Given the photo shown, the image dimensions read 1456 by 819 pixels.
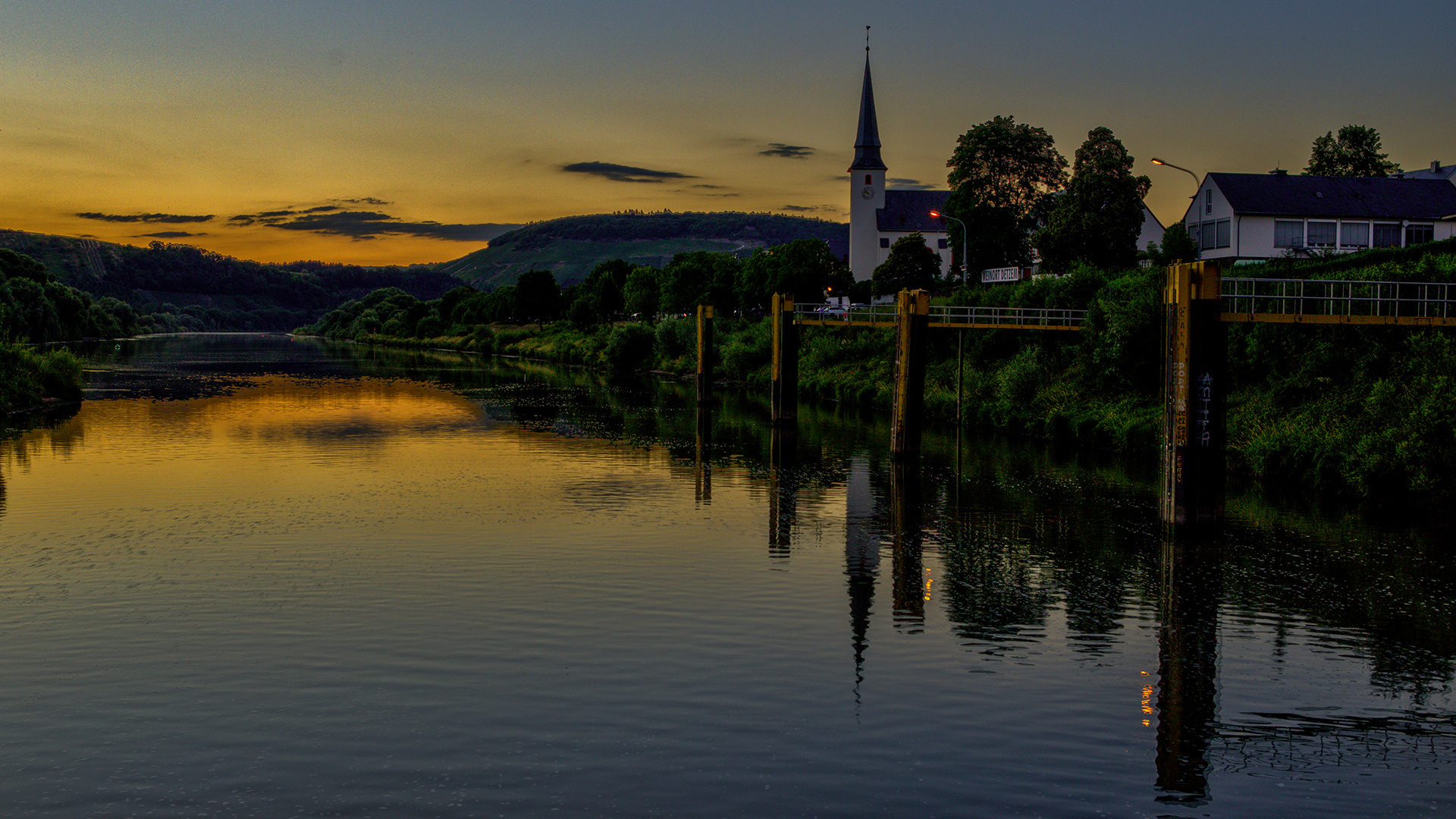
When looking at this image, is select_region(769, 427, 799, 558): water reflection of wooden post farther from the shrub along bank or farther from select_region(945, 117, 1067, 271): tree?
select_region(945, 117, 1067, 271): tree

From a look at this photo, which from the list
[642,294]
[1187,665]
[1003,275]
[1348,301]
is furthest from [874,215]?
[1187,665]

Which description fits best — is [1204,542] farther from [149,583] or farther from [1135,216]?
[1135,216]

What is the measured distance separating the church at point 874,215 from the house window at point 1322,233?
60.2 meters

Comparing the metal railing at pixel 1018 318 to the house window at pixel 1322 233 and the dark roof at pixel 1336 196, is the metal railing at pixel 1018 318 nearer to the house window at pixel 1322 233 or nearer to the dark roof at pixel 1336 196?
the dark roof at pixel 1336 196

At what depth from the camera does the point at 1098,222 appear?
74.7 meters

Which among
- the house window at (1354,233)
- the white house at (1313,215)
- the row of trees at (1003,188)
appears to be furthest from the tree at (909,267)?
the house window at (1354,233)

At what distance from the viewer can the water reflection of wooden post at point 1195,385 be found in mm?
27531

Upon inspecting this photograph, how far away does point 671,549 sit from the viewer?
93.9ft

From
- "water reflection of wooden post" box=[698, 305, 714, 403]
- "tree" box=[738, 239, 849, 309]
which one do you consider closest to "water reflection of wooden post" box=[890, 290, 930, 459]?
"water reflection of wooden post" box=[698, 305, 714, 403]

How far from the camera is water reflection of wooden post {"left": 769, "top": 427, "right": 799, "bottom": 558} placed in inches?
1204

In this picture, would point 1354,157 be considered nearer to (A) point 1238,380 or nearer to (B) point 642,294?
(A) point 1238,380

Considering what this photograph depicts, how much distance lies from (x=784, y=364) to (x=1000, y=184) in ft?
154

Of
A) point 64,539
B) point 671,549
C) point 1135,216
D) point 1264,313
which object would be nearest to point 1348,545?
point 1264,313

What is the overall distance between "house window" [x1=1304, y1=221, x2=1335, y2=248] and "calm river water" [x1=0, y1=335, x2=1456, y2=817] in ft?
143
